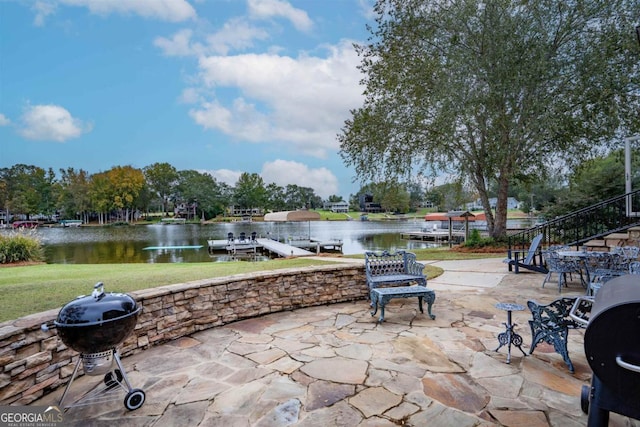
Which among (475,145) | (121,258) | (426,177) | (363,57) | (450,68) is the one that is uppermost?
(363,57)

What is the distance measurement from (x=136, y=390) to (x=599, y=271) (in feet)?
21.4

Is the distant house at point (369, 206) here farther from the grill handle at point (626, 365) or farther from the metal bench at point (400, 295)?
the grill handle at point (626, 365)

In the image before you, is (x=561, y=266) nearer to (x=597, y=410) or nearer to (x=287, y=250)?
(x=597, y=410)

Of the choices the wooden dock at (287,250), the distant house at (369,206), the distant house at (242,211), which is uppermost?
the distant house at (369,206)

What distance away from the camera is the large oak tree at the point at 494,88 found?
33.7 feet

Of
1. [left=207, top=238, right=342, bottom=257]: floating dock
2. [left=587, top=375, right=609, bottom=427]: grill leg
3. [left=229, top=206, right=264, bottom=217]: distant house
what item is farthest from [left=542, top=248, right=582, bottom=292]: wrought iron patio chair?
[left=229, top=206, right=264, bottom=217]: distant house

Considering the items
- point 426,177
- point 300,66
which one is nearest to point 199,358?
point 300,66

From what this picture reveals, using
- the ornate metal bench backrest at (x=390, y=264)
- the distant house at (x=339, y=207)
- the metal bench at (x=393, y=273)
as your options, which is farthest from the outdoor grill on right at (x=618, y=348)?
the distant house at (x=339, y=207)

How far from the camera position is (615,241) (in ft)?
23.8

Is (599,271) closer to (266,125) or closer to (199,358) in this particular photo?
(199,358)

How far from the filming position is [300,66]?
12266mm

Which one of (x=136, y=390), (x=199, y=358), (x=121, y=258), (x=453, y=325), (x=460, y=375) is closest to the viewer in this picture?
(x=136, y=390)

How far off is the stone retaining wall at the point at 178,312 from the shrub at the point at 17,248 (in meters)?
8.92

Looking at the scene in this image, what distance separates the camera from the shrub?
11.1 metres
